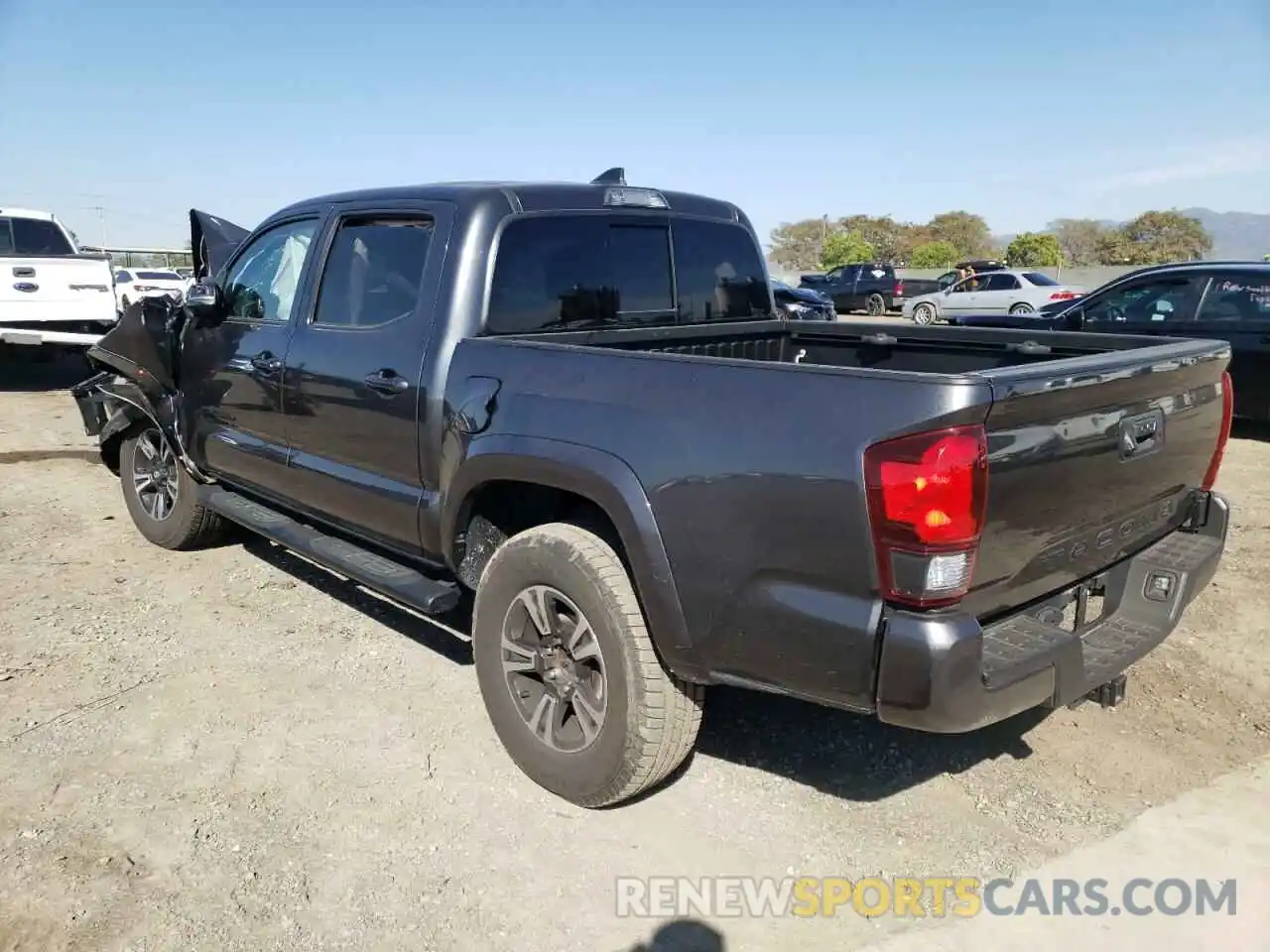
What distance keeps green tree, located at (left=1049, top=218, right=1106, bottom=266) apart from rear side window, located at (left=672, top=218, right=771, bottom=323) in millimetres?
54575

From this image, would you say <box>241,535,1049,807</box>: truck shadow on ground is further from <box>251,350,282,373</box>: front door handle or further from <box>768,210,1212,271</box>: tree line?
<box>768,210,1212,271</box>: tree line

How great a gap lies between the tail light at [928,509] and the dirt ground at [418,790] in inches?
41.7

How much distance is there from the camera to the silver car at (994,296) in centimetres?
2098

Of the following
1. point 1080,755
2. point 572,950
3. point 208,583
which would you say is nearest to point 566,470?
point 572,950

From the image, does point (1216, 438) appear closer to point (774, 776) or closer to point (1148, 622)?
point (1148, 622)

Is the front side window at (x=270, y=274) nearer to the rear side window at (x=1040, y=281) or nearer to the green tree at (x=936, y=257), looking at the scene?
the rear side window at (x=1040, y=281)

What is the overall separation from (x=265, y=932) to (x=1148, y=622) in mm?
2734

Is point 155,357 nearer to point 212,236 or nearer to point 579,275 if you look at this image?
point 212,236

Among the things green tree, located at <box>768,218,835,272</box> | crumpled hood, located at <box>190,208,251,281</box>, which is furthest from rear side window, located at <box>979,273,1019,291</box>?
green tree, located at <box>768,218,835,272</box>

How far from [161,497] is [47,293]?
721 centimetres

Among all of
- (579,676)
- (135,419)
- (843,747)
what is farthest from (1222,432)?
(135,419)

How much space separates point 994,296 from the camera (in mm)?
21641

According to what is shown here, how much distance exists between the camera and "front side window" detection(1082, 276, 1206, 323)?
348 inches

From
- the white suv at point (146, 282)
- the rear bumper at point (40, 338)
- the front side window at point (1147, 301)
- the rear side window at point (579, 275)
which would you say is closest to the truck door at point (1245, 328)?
the front side window at point (1147, 301)
